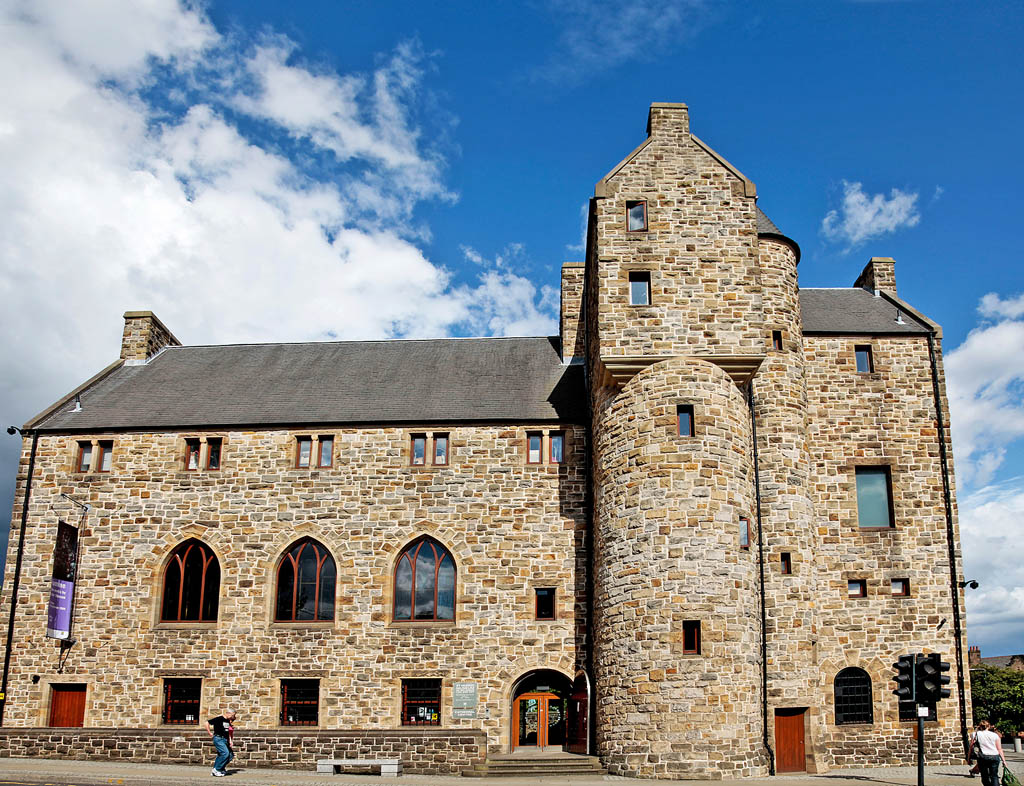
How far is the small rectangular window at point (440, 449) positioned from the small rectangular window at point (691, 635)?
860 cm

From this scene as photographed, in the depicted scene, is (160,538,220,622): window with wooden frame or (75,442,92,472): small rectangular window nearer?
(160,538,220,622): window with wooden frame

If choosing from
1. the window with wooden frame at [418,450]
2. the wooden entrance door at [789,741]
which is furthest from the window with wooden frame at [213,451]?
the wooden entrance door at [789,741]

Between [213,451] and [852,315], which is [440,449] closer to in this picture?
[213,451]

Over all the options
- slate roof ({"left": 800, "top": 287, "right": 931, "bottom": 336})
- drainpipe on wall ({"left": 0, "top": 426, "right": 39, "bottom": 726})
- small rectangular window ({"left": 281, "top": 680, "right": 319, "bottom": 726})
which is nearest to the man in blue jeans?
small rectangular window ({"left": 281, "top": 680, "right": 319, "bottom": 726})

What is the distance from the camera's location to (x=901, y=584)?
25031 millimetres

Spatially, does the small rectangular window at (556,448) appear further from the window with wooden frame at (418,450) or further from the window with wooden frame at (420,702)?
the window with wooden frame at (420,702)

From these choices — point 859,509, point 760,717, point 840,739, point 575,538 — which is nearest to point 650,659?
point 760,717

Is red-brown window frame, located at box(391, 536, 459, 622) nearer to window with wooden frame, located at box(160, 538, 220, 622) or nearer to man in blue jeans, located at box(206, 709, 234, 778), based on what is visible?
window with wooden frame, located at box(160, 538, 220, 622)

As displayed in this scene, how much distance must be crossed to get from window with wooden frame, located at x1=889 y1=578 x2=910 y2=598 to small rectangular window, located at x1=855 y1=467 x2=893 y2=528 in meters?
1.51

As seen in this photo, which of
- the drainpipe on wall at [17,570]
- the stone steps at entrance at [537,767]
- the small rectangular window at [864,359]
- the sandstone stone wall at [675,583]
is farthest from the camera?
the small rectangular window at [864,359]

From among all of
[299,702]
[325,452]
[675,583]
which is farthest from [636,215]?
[299,702]

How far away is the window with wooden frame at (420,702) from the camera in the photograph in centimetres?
2397

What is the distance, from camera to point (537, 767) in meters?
21.3

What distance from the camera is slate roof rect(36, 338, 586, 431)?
26.4 m
